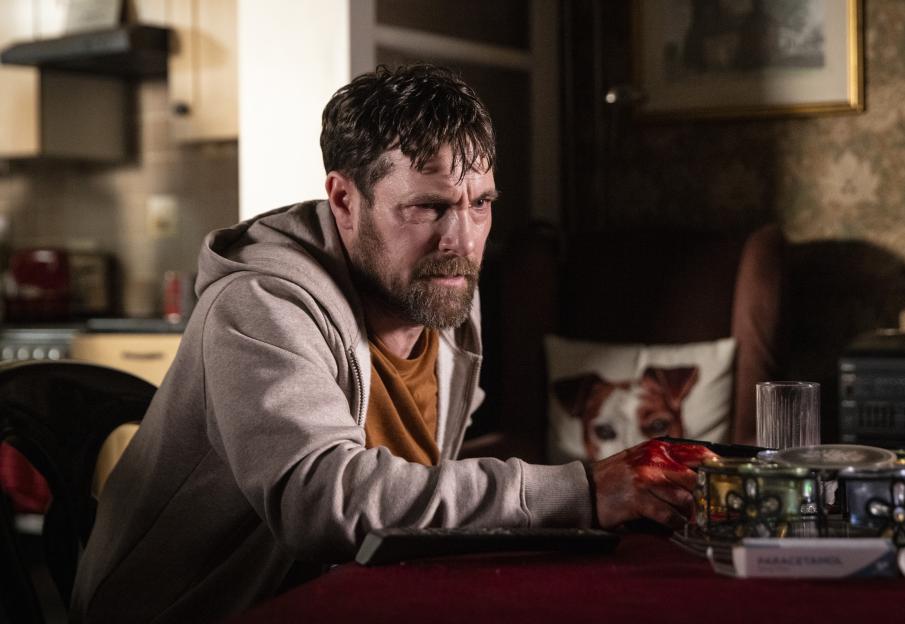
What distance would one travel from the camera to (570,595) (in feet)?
2.85

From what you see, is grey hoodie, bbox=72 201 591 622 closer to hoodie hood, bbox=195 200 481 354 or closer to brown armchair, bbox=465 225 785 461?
hoodie hood, bbox=195 200 481 354

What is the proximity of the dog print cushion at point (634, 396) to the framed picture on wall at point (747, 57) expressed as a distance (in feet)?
2.88

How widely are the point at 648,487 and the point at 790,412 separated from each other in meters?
0.20

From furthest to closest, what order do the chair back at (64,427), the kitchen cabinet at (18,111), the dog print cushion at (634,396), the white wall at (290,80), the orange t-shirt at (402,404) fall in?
the kitchen cabinet at (18,111) < the white wall at (290,80) < the dog print cushion at (634,396) < the orange t-shirt at (402,404) < the chair back at (64,427)

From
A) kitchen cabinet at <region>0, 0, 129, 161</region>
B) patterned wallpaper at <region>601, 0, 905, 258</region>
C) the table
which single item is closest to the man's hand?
the table

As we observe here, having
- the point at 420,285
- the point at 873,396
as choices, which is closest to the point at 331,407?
the point at 420,285

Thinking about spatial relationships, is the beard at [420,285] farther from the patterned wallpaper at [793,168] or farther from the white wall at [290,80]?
the patterned wallpaper at [793,168]

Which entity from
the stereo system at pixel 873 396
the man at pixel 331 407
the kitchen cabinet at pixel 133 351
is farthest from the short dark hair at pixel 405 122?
the kitchen cabinet at pixel 133 351

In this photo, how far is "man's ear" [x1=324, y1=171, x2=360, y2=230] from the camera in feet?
5.15

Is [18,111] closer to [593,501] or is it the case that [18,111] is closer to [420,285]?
[420,285]

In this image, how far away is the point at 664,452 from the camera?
1.13 metres

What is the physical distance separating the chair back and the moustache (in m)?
0.40

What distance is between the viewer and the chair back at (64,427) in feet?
4.42

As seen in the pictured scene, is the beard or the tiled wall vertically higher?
the tiled wall
